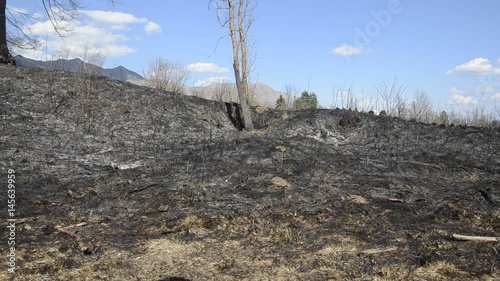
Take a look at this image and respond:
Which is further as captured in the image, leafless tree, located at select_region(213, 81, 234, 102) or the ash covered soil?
leafless tree, located at select_region(213, 81, 234, 102)

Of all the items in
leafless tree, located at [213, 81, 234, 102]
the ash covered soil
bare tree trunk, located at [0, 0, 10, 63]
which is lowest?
the ash covered soil

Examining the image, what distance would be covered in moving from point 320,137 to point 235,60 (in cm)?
233

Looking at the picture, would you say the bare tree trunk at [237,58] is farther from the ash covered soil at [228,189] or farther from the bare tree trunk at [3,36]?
the bare tree trunk at [3,36]

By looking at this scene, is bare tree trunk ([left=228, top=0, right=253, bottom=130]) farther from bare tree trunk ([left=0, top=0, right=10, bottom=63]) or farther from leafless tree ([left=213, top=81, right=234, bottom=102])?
bare tree trunk ([left=0, top=0, right=10, bottom=63])

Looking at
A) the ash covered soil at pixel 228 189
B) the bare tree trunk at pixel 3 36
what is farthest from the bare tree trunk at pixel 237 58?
the bare tree trunk at pixel 3 36

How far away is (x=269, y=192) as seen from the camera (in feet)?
18.8

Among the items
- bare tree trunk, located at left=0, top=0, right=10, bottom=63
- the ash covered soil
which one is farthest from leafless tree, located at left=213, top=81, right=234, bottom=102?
bare tree trunk, located at left=0, top=0, right=10, bottom=63

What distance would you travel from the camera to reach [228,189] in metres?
5.87

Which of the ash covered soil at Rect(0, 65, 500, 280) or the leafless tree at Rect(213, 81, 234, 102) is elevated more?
the leafless tree at Rect(213, 81, 234, 102)

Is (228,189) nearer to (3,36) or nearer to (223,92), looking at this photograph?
(223,92)

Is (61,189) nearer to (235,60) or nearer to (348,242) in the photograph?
(348,242)

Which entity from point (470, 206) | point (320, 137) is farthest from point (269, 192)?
point (320, 137)

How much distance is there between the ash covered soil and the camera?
3.75 meters

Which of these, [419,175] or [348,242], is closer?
[348,242]
